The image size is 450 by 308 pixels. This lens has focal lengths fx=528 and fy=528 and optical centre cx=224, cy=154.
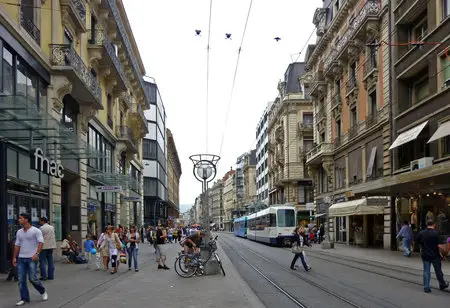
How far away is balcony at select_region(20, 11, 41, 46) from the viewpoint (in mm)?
17803

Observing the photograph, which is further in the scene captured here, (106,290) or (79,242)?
(79,242)

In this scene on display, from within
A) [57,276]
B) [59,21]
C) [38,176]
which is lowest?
[57,276]

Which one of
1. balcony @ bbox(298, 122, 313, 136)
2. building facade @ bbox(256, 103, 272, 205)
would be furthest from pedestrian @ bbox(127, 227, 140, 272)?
building facade @ bbox(256, 103, 272, 205)

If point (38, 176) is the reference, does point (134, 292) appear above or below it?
below

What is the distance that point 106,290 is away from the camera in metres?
12.8

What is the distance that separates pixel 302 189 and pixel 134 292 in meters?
59.6

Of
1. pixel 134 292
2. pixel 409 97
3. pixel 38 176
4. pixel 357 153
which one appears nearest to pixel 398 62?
pixel 409 97

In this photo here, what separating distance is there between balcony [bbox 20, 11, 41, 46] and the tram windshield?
25.1 metres

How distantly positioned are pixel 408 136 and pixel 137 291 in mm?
19109

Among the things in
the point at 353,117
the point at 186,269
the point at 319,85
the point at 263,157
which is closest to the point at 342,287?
the point at 186,269

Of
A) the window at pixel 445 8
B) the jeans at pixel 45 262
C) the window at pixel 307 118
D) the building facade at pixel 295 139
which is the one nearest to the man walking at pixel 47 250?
the jeans at pixel 45 262

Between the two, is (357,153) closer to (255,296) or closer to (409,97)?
(409,97)

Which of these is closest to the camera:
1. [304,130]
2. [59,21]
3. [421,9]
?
[59,21]

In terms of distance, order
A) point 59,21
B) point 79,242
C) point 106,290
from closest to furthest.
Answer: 1. point 106,290
2. point 59,21
3. point 79,242
